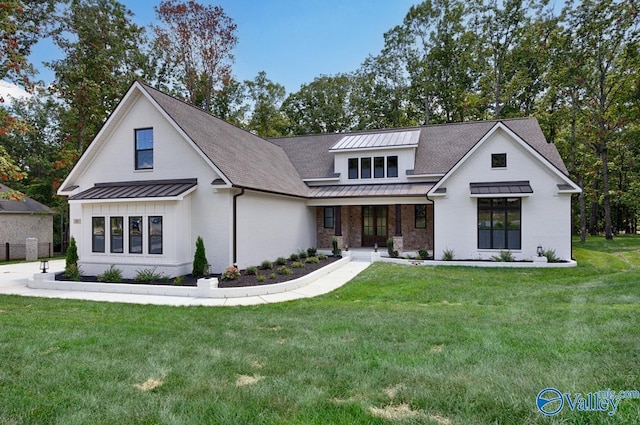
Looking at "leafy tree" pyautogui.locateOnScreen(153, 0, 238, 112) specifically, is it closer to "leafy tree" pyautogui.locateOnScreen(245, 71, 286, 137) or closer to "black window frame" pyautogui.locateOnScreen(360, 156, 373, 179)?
"leafy tree" pyautogui.locateOnScreen(245, 71, 286, 137)

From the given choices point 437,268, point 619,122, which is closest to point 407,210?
point 437,268

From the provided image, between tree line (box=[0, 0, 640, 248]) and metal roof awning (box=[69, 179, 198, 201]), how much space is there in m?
8.30

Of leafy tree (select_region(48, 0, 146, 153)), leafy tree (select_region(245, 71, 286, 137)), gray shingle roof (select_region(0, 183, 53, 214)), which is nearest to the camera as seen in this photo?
gray shingle roof (select_region(0, 183, 53, 214))

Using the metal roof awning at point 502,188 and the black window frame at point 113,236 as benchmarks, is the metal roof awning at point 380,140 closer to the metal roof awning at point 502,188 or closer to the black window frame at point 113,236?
the metal roof awning at point 502,188

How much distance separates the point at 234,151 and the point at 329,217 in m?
7.49

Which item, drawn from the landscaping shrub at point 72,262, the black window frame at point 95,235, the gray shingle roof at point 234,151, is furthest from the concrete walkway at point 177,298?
the gray shingle roof at point 234,151

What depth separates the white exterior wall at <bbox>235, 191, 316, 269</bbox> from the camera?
13.4 meters

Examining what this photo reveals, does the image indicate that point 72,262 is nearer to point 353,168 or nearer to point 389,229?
point 353,168

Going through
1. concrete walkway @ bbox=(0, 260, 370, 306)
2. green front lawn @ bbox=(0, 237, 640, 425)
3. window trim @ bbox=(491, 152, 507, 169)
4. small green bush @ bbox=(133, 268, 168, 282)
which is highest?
window trim @ bbox=(491, 152, 507, 169)

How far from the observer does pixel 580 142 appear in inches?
1124

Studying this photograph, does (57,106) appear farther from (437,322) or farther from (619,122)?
(619,122)

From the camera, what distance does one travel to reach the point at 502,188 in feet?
50.9

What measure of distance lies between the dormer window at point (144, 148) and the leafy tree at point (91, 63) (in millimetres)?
13572

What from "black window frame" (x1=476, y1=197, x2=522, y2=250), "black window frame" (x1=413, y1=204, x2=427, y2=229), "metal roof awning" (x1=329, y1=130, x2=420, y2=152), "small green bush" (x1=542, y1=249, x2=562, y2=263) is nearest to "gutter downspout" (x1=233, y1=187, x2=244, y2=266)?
"metal roof awning" (x1=329, y1=130, x2=420, y2=152)
